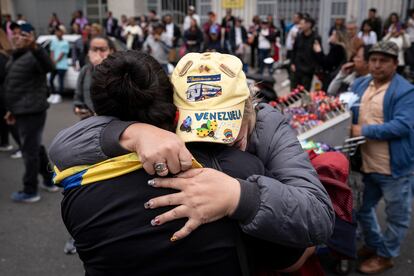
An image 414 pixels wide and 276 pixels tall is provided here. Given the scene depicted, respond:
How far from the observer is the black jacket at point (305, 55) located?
762 cm

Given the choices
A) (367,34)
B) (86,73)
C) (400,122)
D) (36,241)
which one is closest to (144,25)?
(367,34)

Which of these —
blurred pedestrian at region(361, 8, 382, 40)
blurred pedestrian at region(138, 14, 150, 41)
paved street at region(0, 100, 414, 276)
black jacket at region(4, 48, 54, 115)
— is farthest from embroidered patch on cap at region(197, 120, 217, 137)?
blurred pedestrian at region(138, 14, 150, 41)

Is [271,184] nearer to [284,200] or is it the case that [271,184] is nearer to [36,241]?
[284,200]

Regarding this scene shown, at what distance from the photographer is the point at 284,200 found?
1217 millimetres

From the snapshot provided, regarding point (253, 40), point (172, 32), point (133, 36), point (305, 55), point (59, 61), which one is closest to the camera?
point (305, 55)

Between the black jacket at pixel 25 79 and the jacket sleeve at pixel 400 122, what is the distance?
332cm

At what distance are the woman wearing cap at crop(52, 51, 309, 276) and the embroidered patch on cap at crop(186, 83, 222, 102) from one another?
2 centimetres

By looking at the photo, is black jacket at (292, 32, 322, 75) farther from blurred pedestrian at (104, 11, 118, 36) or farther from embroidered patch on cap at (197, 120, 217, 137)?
blurred pedestrian at (104, 11, 118, 36)

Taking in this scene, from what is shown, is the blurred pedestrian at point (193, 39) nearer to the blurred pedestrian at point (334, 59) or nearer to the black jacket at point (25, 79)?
the blurred pedestrian at point (334, 59)

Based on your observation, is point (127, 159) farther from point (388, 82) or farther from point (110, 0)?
point (110, 0)

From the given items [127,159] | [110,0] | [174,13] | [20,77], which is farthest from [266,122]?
[110,0]

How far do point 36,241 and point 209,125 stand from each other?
339cm

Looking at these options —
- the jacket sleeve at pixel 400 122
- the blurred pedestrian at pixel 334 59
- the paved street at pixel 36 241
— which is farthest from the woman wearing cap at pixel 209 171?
the blurred pedestrian at pixel 334 59

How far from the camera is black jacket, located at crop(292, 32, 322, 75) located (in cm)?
762
